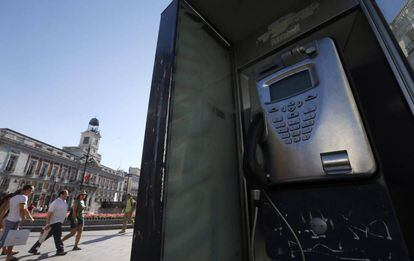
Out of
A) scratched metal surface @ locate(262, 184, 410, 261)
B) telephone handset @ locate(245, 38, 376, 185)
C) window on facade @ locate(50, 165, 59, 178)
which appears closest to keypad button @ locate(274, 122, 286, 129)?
telephone handset @ locate(245, 38, 376, 185)

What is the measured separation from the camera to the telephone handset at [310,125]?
667mm

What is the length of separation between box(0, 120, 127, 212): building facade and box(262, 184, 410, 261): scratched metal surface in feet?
65.1

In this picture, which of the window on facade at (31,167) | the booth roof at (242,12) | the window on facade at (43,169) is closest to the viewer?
the booth roof at (242,12)

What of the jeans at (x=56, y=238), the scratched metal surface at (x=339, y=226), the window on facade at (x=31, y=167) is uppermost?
the window on facade at (x=31, y=167)

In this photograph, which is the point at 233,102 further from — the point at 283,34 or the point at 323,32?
the point at 323,32

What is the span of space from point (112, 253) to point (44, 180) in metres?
30.4

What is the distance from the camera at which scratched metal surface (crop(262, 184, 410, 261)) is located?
57 cm

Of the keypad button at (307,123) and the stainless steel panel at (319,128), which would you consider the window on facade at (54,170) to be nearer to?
the stainless steel panel at (319,128)

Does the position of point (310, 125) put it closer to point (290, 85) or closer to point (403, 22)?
point (290, 85)

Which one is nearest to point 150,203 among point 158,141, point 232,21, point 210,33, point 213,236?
point 158,141

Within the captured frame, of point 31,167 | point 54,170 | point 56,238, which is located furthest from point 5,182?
point 56,238

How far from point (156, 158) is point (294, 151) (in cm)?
50

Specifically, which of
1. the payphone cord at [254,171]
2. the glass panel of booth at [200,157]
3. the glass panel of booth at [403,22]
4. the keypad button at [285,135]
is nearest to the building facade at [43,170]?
the glass panel of booth at [200,157]

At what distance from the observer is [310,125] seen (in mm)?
750
